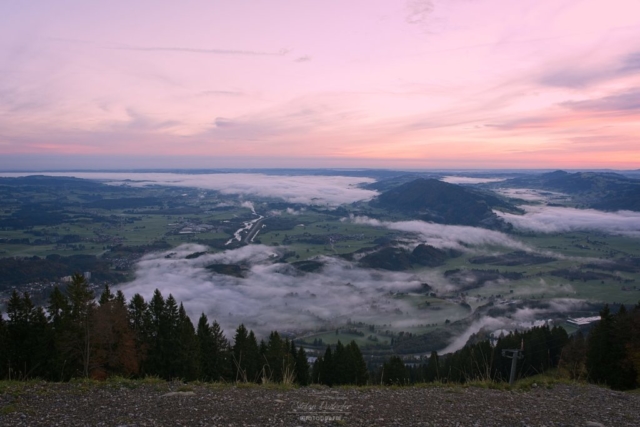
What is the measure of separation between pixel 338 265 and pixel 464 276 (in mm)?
33355

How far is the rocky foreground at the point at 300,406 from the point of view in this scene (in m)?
8.09

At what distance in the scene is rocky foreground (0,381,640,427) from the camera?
809 centimetres

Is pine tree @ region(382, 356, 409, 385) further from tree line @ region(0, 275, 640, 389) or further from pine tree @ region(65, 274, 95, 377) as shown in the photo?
pine tree @ region(65, 274, 95, 377)

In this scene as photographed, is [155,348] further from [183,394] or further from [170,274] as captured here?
[170,274]

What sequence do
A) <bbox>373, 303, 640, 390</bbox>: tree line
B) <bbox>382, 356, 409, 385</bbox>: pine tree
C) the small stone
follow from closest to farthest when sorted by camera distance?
the small stone, <bbox>373, 303, 640, 390</bbox>: tree line, <bbox>382, 356, 409, 385</bbox>: pine tree

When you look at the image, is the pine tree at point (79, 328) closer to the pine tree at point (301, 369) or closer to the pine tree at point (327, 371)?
the pine tree at point (301, 369)

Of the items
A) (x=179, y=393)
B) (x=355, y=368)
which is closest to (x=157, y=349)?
(x=355, y=368)

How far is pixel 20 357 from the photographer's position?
771 inches

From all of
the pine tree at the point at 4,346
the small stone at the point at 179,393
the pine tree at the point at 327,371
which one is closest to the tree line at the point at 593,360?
the pine tree at the point at 327,371

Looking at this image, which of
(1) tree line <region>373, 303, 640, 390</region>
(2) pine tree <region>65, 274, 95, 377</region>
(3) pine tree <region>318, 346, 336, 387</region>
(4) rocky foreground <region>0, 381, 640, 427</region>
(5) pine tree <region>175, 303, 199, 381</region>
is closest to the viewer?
(4) rocky foreground <region>0, 381, 640, 427</region>

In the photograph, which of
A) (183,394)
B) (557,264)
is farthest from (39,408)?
(557,264)

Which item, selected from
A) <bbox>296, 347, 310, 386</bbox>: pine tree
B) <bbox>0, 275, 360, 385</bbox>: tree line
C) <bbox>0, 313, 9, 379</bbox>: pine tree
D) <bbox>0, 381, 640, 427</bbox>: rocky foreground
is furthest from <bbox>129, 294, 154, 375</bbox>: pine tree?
<bbox>0, 381, 640, 427</bbox>: rocky foreground

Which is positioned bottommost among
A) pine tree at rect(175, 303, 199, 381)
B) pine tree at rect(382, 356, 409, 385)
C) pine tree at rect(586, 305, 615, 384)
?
pine tree at rect(382, 356, 409, 385)

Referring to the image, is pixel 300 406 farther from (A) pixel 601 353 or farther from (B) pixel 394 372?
(A) pixel 601 353
